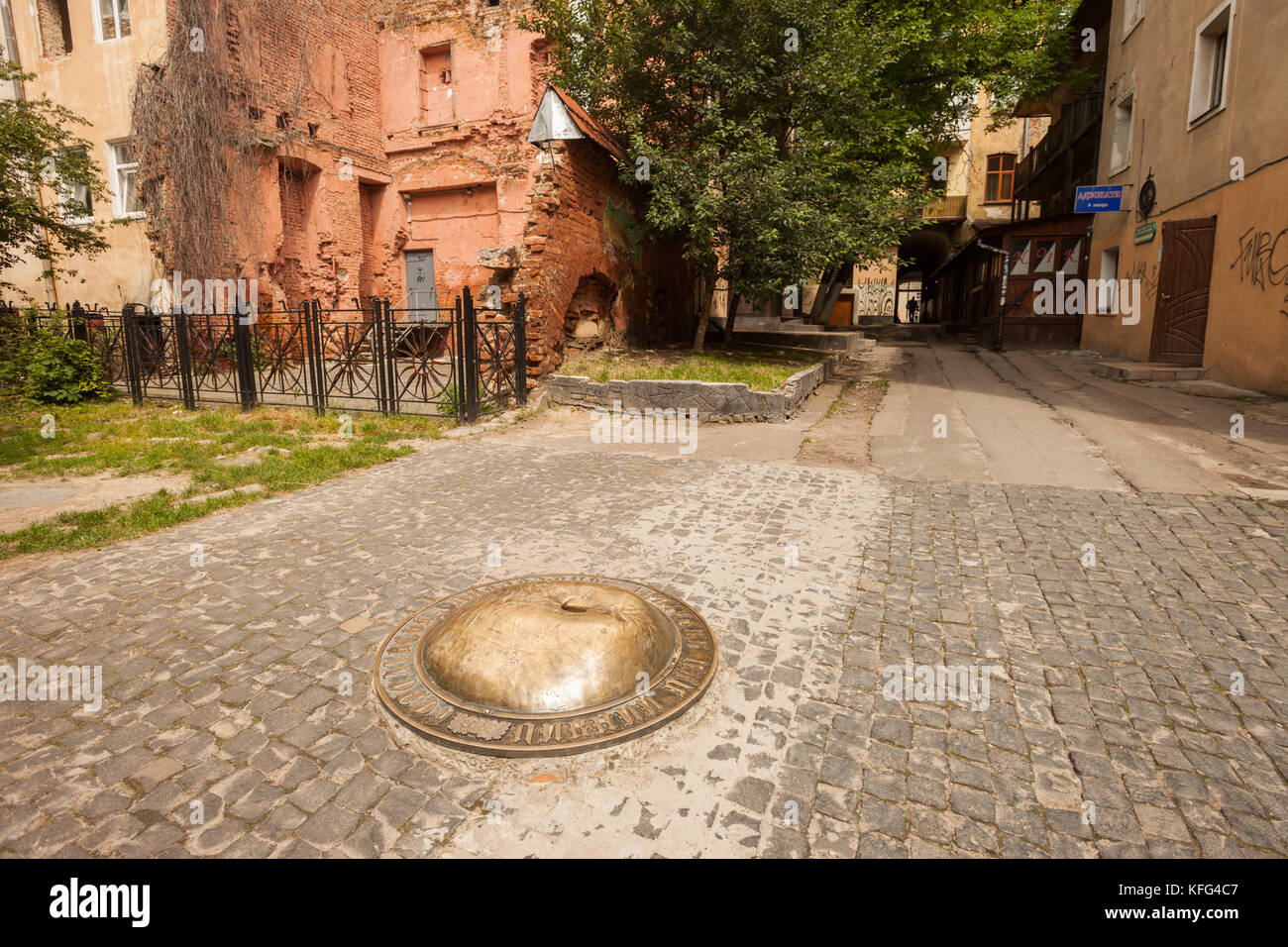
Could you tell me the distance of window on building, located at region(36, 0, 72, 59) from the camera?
18516mm

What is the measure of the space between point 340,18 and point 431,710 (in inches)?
875

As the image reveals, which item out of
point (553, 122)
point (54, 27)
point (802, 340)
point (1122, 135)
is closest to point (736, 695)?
point (553, 122)

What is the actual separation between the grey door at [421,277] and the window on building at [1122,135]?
64.6 ft

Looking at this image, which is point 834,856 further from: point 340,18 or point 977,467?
point 340,18

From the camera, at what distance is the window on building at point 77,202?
50.2 feet

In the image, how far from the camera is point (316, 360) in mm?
10742

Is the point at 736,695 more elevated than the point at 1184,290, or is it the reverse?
the point at 1184,290

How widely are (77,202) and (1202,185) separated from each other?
24996 millimetres

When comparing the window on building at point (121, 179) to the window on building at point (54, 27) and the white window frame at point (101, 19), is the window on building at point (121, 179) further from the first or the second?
the window on building at point (54, 27)

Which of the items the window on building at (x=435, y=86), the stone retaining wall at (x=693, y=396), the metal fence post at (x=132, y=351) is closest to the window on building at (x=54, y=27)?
the window on building at (x=435, y=86)

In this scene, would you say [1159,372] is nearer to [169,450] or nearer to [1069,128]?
[1069,128]

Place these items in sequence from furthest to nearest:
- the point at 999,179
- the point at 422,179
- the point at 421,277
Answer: the point at 999,179 < the point at 421,277 < the point at 422,179

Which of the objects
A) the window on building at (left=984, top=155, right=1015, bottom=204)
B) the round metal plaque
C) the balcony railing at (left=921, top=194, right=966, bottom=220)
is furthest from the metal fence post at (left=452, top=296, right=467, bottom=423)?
the window on building at (left=984, top=155, right=1015, bottom=204)
